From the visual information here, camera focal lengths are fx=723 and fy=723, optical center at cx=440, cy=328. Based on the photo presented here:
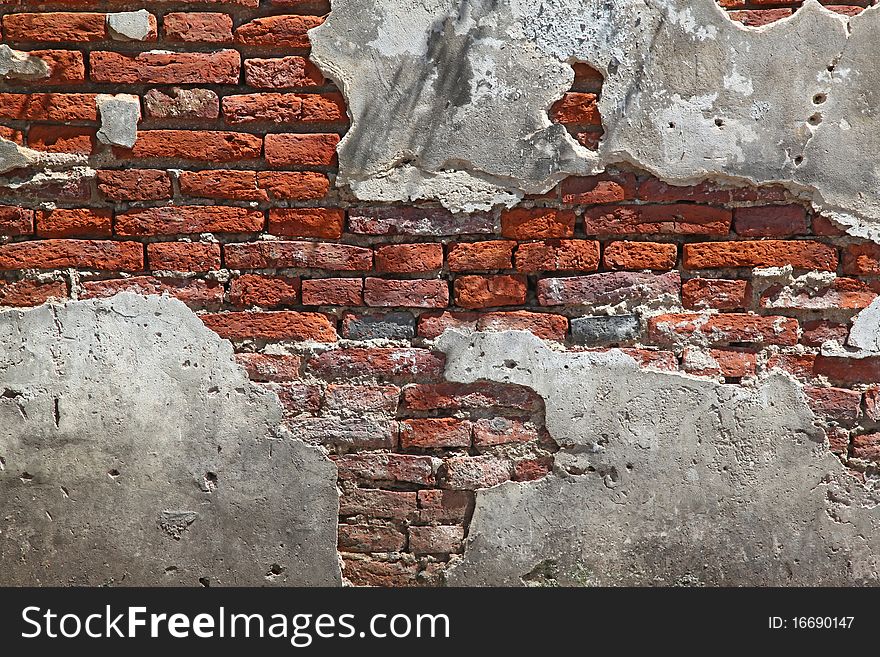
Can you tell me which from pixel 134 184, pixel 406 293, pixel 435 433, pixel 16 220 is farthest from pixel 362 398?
pixel 16 220

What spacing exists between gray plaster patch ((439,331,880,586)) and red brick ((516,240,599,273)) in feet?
0.75

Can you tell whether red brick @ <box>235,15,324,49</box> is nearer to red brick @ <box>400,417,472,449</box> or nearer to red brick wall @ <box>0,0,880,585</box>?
red brick wall @ <box>0,0,880,585</box>

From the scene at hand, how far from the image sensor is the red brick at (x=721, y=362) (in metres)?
2.26

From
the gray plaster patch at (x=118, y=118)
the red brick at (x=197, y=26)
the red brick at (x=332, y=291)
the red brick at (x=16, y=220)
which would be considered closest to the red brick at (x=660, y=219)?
the red brick at (x=332, y=291)

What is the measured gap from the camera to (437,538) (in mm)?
2314

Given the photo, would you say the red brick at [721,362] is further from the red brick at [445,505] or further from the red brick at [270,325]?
the red brick at [270,325]

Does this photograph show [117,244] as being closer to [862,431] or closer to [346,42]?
[346,42]

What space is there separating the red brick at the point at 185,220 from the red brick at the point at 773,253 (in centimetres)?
139

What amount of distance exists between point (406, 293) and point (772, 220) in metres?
1.16

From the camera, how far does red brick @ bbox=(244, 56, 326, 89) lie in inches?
86.8

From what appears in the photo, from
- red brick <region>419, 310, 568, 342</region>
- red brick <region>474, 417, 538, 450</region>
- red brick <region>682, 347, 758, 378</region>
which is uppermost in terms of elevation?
red brick <region>419, 310, 568, 342</region>

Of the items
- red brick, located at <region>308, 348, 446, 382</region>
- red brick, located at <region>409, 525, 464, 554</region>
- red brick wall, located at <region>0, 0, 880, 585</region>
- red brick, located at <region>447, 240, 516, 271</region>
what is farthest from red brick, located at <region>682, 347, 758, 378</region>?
red brick, located at <region>409, 525, 464, 554</region>

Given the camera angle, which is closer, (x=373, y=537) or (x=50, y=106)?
→ (x=50, y=106)

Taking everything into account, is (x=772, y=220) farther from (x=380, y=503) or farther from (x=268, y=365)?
(x=268, y=365)
